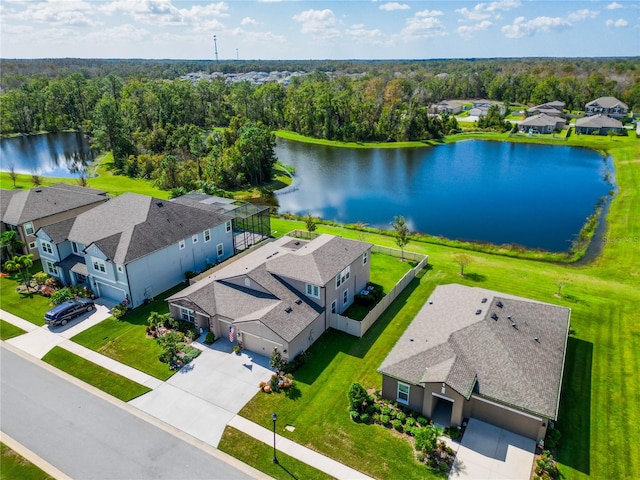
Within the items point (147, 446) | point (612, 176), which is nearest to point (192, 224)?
point (147, 446)

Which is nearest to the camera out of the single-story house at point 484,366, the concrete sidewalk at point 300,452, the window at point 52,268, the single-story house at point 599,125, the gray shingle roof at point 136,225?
the concrete sidewalk at point 300,452

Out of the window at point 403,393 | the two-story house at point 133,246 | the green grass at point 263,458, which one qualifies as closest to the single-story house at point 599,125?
the two-story house at point 133,246

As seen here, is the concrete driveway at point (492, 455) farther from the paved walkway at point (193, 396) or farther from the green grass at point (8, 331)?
the green grass at point (8, 331)

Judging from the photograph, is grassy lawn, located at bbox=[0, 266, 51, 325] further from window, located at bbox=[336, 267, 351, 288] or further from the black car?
window, located at bbox=[336, 267, 351, 288]

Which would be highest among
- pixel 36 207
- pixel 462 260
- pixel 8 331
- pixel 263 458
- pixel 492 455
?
pixel 36 207

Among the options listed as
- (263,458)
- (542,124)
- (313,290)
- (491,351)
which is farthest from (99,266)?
(542,124)

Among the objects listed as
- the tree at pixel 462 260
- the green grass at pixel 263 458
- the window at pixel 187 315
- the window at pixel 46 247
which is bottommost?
the green grass at pixel 263 458

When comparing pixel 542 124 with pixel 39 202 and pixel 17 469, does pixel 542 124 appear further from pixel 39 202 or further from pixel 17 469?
pixel 17 469

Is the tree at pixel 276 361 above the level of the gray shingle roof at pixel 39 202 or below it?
below
